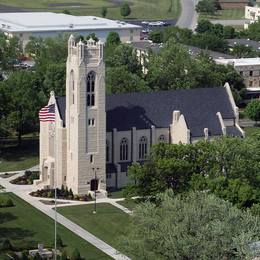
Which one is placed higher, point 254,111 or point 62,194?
point 254,111

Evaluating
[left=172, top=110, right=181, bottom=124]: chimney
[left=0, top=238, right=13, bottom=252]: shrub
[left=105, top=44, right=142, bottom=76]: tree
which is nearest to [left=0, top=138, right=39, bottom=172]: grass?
[left=172, top=110, right=181, bottom=124]: chimney

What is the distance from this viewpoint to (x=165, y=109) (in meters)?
107

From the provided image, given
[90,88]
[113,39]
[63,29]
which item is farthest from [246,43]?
[90,88]

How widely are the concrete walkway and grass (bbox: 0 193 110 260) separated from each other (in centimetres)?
62

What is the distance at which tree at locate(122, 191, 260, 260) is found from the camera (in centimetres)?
6606

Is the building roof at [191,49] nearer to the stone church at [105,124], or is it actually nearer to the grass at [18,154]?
the grass at [18,154]

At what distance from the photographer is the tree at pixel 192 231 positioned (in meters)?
66.1

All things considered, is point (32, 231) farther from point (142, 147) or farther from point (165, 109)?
point (165, 109)

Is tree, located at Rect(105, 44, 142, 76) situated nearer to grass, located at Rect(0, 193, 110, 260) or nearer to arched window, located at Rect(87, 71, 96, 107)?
arched window, located at Rect(87, 71, 96, 107)

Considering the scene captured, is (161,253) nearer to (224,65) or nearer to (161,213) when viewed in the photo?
(161,213)

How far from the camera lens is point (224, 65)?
14712 centimetres

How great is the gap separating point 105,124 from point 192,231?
3430cm

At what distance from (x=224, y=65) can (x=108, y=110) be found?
46.4 m

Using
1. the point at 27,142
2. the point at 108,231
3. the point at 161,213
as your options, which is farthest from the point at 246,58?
the point at 161,213
